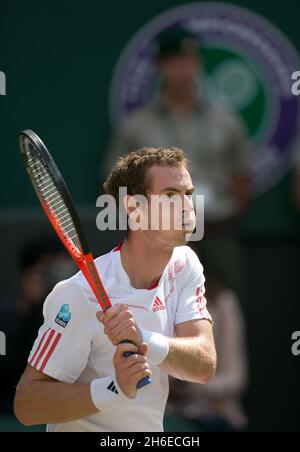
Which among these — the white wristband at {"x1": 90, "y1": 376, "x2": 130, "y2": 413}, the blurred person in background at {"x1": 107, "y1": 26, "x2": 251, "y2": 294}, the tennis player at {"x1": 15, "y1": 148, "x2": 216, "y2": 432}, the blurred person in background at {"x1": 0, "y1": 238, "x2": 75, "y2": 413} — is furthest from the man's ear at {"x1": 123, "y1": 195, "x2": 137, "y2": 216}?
the blurred person in background at {"x1": 107, "y1": 26, "x2": 251, "y2": 294}

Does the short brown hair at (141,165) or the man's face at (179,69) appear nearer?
the short brown hair at (141,165)

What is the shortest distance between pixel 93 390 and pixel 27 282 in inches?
118

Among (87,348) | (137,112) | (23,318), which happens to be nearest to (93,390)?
(87,348)

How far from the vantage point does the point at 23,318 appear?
18.7 feet

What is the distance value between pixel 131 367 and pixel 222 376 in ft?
→ 11.3

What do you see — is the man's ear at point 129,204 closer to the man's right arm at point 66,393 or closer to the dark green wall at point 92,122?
the man's right arm at point 66,393

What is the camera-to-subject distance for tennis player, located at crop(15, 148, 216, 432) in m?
3.07

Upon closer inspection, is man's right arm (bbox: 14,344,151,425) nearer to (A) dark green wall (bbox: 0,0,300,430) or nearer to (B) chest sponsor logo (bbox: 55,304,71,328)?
(B) chest sponsor logo (bbox: 55,304,71,328)

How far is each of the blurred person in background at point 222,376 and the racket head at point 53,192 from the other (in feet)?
9.15

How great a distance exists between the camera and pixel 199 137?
6.78 meters

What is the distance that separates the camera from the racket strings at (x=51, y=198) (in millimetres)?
3223

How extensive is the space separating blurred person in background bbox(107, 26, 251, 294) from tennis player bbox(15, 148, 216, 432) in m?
3.32

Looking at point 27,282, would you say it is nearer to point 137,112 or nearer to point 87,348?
point 137,112

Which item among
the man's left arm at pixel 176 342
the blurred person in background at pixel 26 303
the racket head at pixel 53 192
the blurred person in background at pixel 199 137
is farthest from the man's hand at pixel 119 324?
the blurred person in background at pixel 199 137
